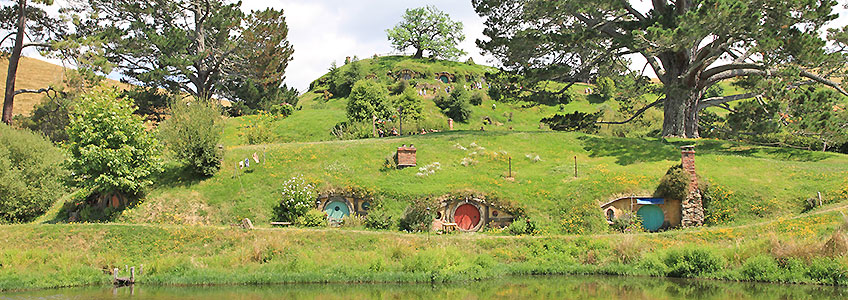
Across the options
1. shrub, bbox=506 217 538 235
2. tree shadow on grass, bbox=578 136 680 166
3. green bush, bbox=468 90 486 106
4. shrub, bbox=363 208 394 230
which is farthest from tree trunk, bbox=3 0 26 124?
green bush, bbox=468 90 486 106

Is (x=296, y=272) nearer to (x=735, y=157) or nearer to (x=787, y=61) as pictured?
(x=735, y=157)

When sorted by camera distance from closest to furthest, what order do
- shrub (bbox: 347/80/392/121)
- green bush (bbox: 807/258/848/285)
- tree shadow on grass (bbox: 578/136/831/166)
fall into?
green bush (bbox: 807/258/848/285) → tree shadow on grass (bbox: 578/136/831/166) → shrub (bbox: 347/80/392/121)

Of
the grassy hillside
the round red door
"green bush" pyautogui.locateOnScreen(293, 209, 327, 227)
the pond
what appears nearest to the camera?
the pond

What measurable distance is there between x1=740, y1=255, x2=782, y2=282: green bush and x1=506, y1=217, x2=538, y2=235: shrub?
10403mm

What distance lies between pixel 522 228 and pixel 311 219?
11535 millimetres

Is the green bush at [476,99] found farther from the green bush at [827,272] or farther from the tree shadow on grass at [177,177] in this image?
the green bush at [827,272]

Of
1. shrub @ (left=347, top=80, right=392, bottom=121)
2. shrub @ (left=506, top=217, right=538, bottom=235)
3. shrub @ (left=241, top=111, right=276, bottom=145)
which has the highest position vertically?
shrub @ (left=347, top=80, right=392, bottom=121)

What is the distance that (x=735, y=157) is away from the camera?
4119 centimetres

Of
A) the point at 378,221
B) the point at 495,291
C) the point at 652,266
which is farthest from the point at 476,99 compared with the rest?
the point at 495,291

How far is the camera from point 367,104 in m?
61.2

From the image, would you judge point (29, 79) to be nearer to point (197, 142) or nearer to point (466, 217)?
point (197, 142)

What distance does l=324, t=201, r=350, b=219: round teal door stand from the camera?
3616 cm

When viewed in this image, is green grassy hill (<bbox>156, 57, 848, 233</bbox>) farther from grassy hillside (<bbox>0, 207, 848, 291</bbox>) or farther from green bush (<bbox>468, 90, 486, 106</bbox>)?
green bush (<bbox>468, 90, 486, 106</bbox>)

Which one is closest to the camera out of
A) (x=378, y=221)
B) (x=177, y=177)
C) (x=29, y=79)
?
(x=378, y=221)
